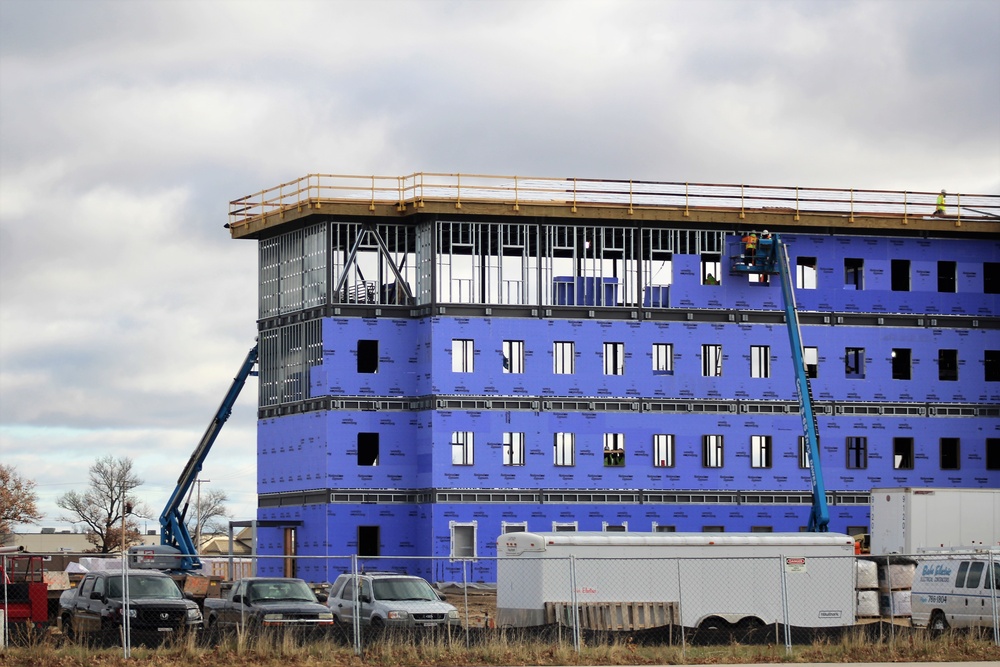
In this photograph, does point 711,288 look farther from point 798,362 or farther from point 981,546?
point 981,546

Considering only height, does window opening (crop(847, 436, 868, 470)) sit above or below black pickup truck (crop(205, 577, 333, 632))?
above

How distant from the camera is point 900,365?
70.0m

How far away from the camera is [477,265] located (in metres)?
66.5

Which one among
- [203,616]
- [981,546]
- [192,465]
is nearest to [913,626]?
[981,546]

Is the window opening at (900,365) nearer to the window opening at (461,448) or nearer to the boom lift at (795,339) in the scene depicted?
the boom lift at (795,339)

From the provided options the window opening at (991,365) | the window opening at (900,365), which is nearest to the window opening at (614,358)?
the window opening at (900,365)

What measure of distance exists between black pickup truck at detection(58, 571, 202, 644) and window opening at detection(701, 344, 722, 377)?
1331 inches

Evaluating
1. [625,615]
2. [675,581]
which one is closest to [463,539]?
[625,615]

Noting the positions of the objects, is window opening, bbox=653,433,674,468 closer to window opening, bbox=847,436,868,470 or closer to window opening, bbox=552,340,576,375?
window opening, bbox=552,340,576,375

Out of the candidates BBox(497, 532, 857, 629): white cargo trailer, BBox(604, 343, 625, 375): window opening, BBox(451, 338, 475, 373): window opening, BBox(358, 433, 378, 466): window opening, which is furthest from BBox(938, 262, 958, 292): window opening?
BBox(497, 532, 857, 629): white cargo trailer

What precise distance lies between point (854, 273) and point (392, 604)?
3812cm

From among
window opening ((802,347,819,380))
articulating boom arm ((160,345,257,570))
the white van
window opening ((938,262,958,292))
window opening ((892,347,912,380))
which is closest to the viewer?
the white van

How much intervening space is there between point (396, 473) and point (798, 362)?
651 inches

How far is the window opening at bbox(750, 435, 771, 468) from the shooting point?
67.7 metres
